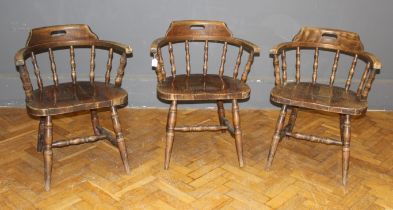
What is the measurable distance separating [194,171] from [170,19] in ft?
4.24

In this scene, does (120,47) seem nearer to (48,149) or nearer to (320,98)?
(48,149)

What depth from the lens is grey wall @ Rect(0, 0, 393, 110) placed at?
3.27 m

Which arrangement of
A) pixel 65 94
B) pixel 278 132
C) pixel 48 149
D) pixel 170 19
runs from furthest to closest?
1. pixel 170 19
2. pixel 278 132
3. pixel 65 94
4. pixel 48 149

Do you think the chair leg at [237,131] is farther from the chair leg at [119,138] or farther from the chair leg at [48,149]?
the chair leg at [48,149]

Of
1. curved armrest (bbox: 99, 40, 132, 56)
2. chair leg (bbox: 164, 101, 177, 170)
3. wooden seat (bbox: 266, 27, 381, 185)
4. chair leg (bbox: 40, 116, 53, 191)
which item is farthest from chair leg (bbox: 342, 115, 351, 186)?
chair leg (bbox: 40, 116, 53, 191)

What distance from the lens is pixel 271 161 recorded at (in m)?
2.61

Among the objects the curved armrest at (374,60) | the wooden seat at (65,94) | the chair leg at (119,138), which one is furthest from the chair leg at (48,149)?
the curved armrest at (374,60)

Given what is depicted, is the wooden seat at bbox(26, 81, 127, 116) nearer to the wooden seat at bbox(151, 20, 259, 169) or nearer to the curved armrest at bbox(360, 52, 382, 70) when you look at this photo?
the wooden seat at bbox(151, 20, 259, 169)

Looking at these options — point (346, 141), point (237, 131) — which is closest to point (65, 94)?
point (237, 131)

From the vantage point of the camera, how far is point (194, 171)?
2.60m

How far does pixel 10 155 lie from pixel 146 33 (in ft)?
4.38

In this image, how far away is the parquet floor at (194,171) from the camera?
2297 millimetres

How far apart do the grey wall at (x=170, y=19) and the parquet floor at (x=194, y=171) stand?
541 millimetres

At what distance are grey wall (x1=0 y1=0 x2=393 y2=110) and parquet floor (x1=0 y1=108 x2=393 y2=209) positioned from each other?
0.54 meters
